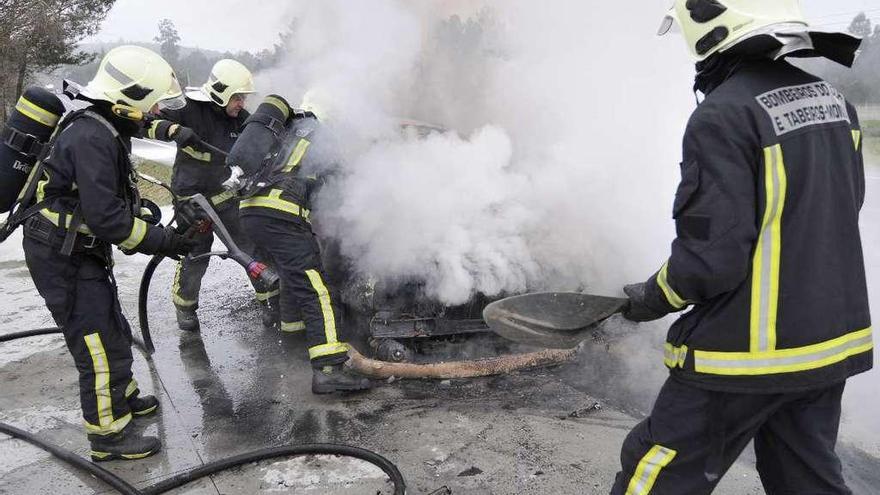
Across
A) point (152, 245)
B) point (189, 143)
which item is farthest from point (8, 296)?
point (152, 245)

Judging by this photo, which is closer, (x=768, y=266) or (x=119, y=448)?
(x=768, y=266)

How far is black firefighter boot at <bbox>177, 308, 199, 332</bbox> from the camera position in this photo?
4945 millimetres

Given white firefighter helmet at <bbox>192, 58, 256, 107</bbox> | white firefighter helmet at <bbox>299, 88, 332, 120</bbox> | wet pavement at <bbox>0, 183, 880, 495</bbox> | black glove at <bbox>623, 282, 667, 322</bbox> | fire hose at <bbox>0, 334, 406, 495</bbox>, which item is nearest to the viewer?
black glove at <bbox>623, 282, 667, 322</bbox>

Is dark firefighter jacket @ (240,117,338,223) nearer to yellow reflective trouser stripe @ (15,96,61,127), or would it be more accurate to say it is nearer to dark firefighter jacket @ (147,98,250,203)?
yellow reflective trouser stripe @ (15,96,61,127)

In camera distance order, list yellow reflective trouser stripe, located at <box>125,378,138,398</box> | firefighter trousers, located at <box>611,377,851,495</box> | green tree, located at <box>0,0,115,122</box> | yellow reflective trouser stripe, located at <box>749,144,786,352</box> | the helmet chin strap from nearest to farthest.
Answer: yellow reflective trouser stripe, located at <box>749,144,786,352</box>
firefighter trousers, located at <box>611,377,851,495</box>
the helmet chin strap
yellow reflective trouser stripe, located at <box>125,378,138,398</box>
green tree, located at <box>0,0,115,122</box>

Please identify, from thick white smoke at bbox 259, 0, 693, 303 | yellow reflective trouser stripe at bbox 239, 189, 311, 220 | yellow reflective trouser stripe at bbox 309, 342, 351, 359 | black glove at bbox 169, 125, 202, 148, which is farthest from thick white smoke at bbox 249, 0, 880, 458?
black glove at bbox 169, 125, 202, 148

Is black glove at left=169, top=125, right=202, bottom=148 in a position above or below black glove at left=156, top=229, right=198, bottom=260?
above

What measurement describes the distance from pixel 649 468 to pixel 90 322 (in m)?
2.80

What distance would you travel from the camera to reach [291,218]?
3.84m

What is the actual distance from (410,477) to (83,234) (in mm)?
2098

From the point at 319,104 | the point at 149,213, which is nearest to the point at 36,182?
the point at 149,213

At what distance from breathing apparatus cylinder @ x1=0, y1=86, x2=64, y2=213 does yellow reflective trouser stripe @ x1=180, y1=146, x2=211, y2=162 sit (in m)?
1.72

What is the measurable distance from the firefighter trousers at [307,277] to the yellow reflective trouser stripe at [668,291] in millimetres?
2349

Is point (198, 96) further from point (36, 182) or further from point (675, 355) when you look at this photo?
point (675, 355)
